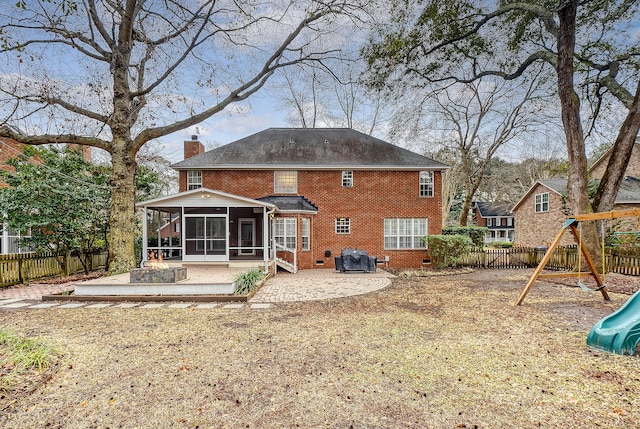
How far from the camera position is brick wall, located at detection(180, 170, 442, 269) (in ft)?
56.7

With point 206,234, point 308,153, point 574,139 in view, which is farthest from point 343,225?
point 574,139

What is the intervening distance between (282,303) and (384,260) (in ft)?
29.9

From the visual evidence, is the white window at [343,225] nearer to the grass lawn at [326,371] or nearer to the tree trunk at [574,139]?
the grass lawn at [326,371]

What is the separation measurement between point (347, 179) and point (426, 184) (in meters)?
4.42

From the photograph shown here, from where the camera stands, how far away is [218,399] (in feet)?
12.0

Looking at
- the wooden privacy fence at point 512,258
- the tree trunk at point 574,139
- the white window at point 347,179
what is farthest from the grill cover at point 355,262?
the tree trunk at point 574,139

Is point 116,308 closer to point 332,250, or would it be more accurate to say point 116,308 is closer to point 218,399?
point 218,399

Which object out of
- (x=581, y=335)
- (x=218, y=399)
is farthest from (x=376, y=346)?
(x=581, y=335)

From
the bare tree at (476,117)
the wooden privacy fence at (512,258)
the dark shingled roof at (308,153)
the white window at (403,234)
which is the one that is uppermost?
the bare tree at (476,117)

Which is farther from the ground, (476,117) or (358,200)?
(476,117)

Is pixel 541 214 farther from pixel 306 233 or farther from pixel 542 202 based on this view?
pixel 306 233

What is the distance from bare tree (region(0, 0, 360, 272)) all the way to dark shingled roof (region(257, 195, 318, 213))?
519 centimetres

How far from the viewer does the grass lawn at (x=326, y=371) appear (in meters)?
3.31

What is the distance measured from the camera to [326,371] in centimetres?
440
